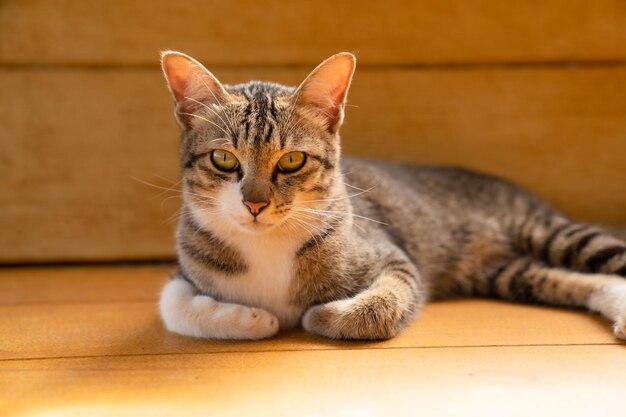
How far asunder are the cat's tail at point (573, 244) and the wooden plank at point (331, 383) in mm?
500

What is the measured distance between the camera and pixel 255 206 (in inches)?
62.8

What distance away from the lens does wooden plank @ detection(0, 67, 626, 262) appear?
96.0 inches

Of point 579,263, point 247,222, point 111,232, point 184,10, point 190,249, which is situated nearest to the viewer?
point 247,222

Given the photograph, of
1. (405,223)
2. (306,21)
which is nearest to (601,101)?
(405,223)

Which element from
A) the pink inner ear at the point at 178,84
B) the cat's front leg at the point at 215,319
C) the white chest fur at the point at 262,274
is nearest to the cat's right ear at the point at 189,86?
the pink inner ear at the point at 178,84

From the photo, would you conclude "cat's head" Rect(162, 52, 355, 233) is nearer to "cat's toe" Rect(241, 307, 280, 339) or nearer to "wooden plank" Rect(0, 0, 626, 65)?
"cat's toe" Rect(241, 307, 280, 339)

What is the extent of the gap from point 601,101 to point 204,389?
1873 mm

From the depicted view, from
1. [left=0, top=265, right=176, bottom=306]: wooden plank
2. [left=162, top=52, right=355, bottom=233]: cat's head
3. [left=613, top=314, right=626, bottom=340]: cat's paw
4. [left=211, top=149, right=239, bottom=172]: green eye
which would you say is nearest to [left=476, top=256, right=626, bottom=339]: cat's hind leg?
[left=613, top=314, right=626, bottom=340]: cat's paw

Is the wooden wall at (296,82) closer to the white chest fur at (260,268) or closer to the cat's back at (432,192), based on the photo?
the cat's back at (432,192)

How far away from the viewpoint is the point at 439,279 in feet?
7.37

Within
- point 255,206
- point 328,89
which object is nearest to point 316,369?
point 255,206

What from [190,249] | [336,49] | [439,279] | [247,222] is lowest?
[439,279]

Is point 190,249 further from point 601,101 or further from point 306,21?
point 601,101

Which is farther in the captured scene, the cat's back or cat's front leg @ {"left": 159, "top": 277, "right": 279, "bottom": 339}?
the cat's back
